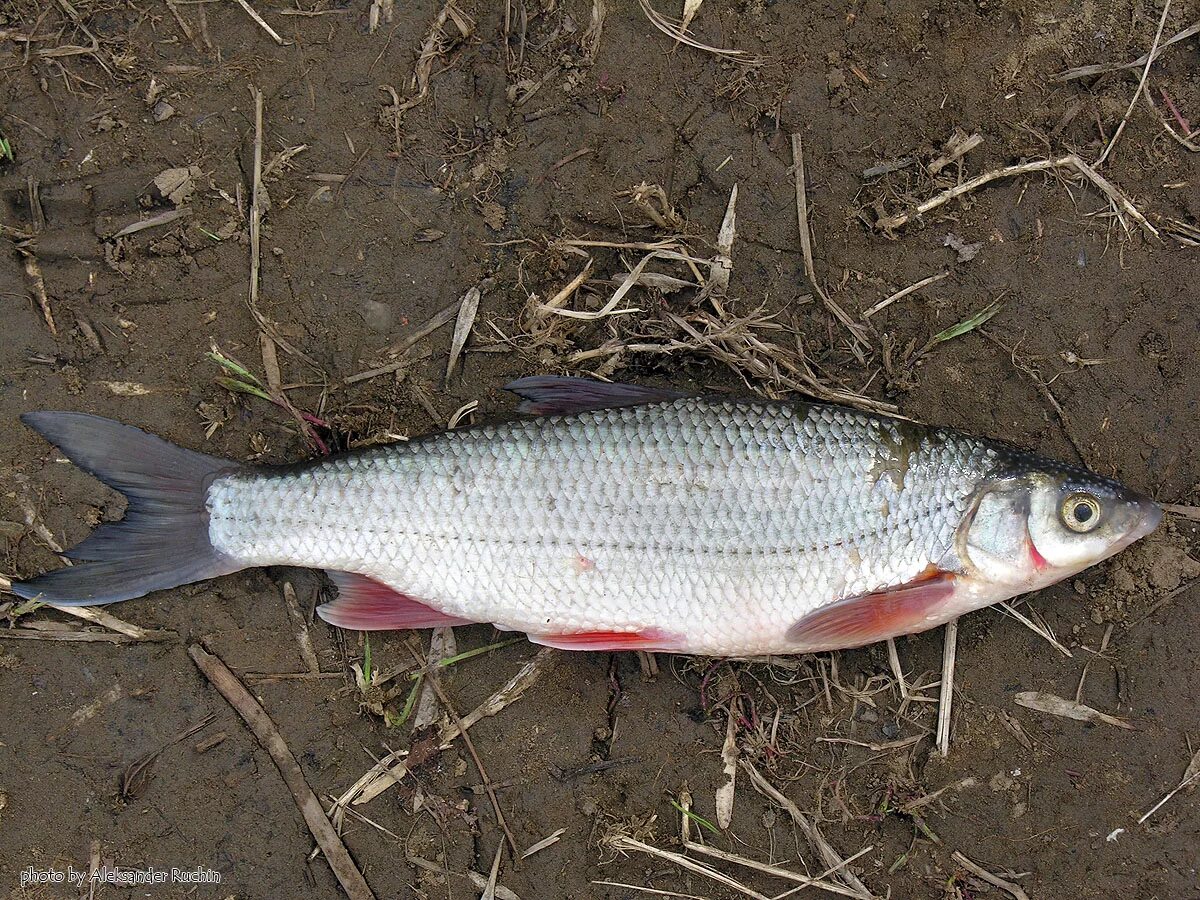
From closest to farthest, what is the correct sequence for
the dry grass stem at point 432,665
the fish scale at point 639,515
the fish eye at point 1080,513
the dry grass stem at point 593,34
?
the fish scale at point 639,515 < the fish eye at point 1080,513 < the dry grass stem at point 432,665 < the dry grass stem at point 593,34

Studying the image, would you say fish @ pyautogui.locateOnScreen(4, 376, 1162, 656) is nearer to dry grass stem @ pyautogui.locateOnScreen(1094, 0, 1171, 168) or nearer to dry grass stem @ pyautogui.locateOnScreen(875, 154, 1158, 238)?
dry grass stem @ pyautogui.locateOnScreen(875, 154, 1158, 238)

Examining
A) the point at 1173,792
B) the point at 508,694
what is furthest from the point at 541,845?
the point at 1173,792

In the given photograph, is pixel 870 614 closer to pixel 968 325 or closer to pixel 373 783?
pixel 968 325

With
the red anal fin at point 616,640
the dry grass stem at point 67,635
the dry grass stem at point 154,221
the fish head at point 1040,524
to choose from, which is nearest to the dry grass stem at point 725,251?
the fish head at point 1040,524

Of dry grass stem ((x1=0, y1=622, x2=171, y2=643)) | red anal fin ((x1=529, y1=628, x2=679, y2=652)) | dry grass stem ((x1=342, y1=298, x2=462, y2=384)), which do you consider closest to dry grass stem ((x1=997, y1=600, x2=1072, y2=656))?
red anal fin ((x1=529, y1=628, x2=679, y2=652))

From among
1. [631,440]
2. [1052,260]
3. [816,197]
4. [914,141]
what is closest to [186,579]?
[631,440]

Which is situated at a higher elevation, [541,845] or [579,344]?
[579,344]

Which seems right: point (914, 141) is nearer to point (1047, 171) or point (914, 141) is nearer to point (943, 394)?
point (1047, 171)

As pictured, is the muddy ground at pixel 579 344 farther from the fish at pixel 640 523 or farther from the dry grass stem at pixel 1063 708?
the fish at pixel 640 523
